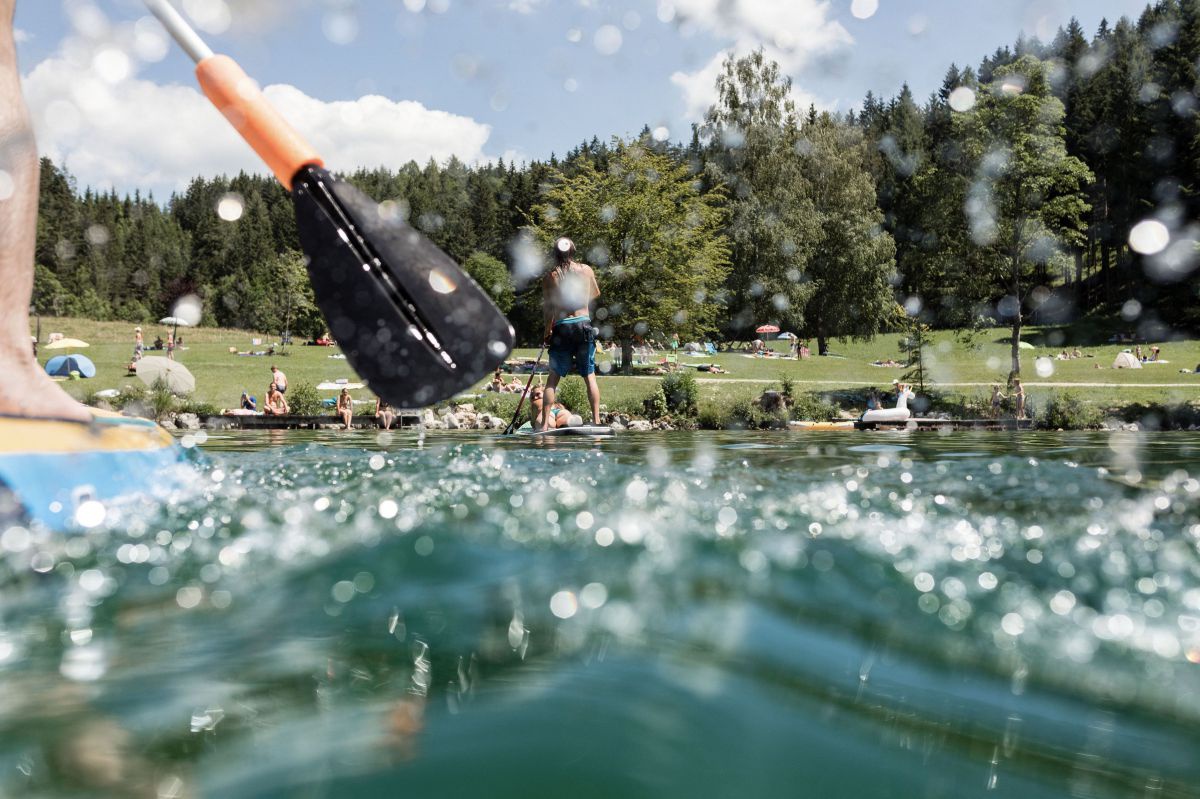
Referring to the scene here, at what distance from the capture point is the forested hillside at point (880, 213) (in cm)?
3159

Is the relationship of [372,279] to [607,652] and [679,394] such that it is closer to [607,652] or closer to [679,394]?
[607,652]

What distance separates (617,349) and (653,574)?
54.1 meters

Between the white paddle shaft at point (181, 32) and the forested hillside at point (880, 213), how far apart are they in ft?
3.74

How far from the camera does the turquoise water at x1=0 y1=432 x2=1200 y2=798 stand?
1.26 m

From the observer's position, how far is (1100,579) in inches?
89.2

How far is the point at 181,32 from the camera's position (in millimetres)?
4059

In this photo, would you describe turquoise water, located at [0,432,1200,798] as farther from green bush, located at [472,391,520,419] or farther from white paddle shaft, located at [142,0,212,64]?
green bush, located at [472,391,520,419]

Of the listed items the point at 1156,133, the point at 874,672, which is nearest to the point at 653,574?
the point at 874,672

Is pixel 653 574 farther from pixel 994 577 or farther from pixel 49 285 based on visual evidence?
pixel 49 285

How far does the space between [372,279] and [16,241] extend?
61.7 inches

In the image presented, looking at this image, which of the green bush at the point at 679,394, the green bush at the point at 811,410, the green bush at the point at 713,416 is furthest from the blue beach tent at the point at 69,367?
the green bush at the point at 811,410

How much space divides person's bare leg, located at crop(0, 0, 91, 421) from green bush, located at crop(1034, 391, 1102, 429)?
25.5m

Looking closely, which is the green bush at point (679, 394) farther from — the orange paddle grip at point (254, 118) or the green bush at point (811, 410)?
the orange paddle grip at point (254, 118)

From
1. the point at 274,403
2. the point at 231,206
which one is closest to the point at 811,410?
the point at 274,403
